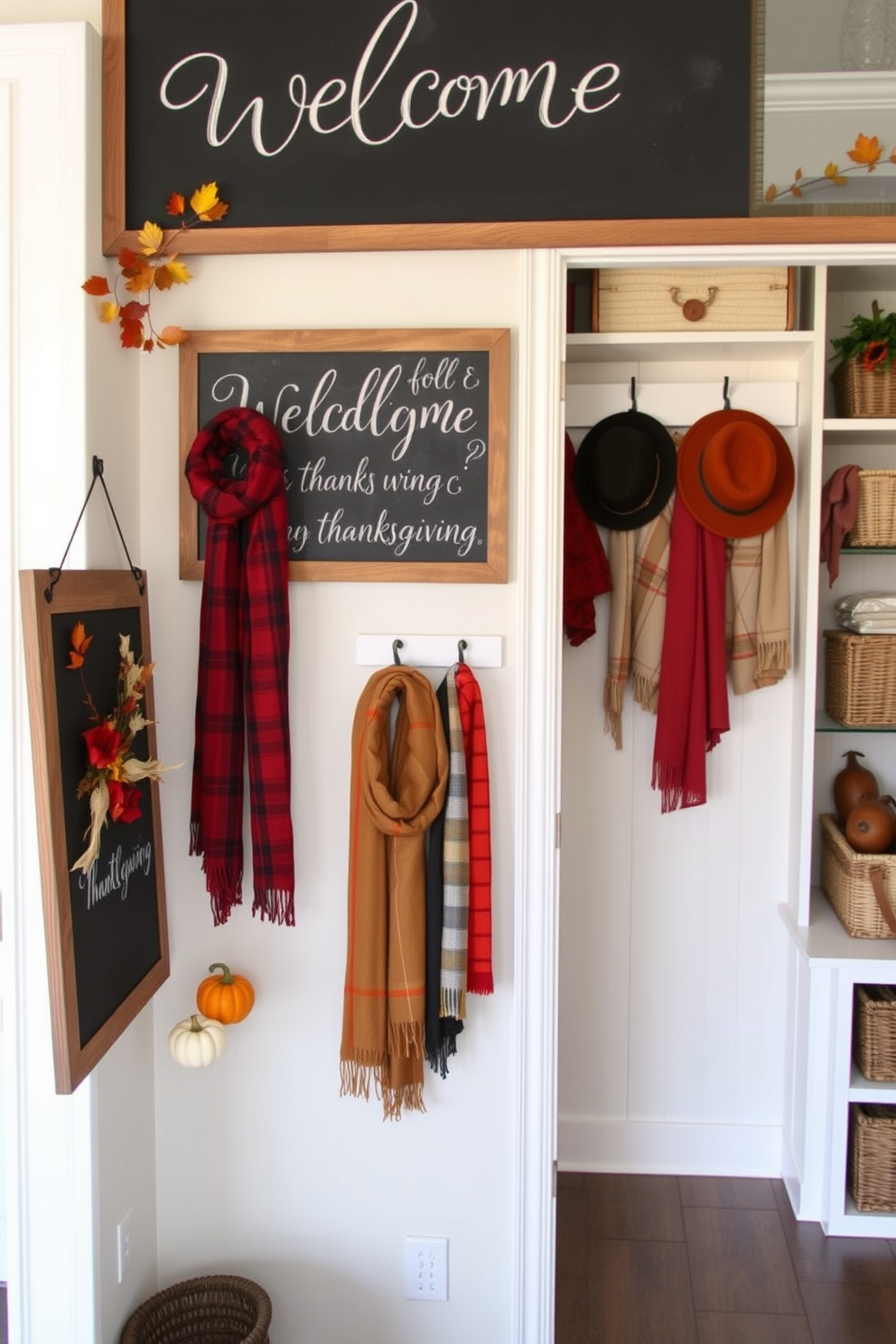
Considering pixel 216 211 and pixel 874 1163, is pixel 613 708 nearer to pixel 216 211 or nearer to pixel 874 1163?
pixel 874 1163

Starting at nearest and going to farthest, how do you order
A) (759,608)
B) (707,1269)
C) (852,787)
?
(707,1269)
(759,608)
(852,787)

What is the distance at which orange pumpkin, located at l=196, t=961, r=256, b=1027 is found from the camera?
81.6 inches

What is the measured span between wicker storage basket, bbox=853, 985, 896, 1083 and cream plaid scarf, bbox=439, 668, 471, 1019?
1.28 meters

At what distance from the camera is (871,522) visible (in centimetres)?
282

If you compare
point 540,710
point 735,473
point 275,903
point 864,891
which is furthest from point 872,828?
point 275,903

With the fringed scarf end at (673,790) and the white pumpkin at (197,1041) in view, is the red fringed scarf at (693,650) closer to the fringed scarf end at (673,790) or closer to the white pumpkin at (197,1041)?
the fringed scarf end at (673,790)

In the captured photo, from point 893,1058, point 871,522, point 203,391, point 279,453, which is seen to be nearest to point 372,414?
point 279,453

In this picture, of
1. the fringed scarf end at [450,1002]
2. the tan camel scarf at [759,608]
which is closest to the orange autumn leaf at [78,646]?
the fringed scarf end at [450,1002]

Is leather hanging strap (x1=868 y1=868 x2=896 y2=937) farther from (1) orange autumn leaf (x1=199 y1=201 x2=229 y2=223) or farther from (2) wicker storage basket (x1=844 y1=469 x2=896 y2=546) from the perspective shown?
(1) orange autumn leaf (x1=199 y1=201 x2=229 y2=223)

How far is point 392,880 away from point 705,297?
1.63 metres

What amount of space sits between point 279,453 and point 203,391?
21cm

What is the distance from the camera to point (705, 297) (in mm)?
2750

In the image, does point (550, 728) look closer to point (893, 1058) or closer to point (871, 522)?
point (871, 522)

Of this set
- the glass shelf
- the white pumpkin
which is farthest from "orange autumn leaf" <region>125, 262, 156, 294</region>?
the glass shelf
